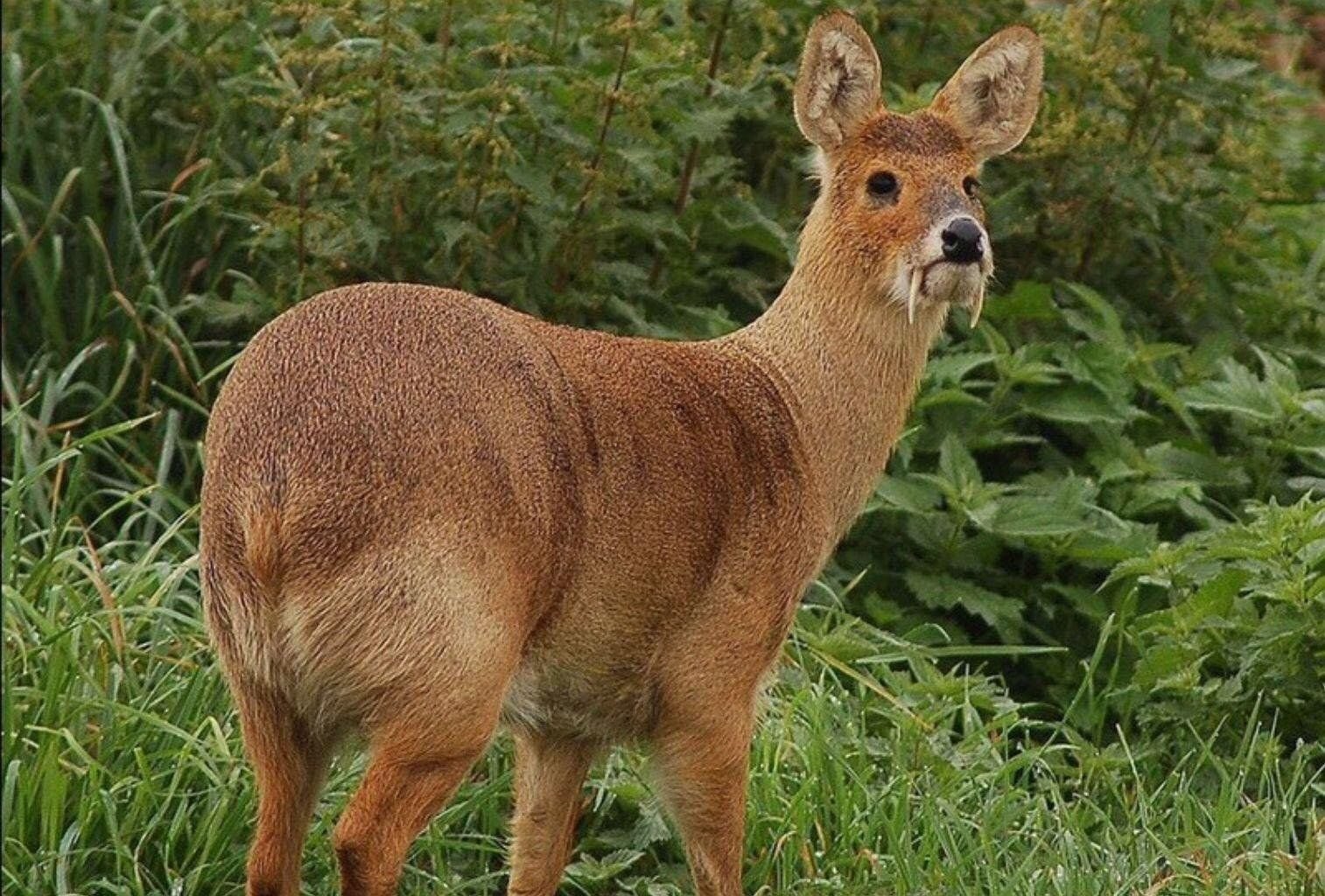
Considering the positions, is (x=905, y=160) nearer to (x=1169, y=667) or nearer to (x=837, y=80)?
(x=837, y=80)

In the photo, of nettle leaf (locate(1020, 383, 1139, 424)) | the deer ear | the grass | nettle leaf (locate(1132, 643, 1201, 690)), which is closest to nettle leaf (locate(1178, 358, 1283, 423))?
nettle leaf (locate(1020, 383, 1139, 424))

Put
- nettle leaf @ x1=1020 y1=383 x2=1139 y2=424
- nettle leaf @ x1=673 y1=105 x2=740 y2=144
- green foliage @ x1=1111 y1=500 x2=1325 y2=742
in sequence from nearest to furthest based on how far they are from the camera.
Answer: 1. green foliage @ x1=1111 y1=500 x2=1325 y2=742
2. nettle leaf @ x1=673 y1=105 x2=740 y2=144
3. nettle leaf @ x1=1020 y1=383 x2=1139 y2=424

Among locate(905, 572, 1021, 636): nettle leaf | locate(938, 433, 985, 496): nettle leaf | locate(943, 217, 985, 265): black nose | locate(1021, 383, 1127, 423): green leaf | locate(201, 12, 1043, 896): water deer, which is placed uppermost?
locate(943, 217, 985, 265): black nose

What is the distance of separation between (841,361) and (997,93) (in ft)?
2.40

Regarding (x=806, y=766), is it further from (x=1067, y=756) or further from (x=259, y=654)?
(x=259, y=654)

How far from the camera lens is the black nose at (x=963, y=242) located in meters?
4.79

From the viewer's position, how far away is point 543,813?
4.84 meters

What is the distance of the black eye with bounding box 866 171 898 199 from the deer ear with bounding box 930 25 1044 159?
11.3 inches

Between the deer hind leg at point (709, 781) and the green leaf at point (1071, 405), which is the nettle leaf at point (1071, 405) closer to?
the green leaf at point (1071, 405)

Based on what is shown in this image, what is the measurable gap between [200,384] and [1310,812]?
9.80 feet

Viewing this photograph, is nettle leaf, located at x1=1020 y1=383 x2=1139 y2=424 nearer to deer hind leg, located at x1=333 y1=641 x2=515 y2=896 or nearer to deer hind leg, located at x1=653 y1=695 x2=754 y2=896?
deer hind leg, located at x1=653 y1=695 x2=754 y2=896

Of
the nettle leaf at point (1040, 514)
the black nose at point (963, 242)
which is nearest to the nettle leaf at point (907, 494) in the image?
the nettle leaf at point (1040, 514)

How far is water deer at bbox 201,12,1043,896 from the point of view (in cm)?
392

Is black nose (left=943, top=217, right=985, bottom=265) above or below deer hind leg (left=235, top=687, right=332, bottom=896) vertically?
above
